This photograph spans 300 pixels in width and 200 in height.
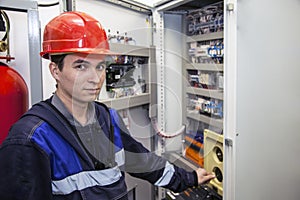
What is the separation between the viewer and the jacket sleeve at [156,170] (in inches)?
46.4

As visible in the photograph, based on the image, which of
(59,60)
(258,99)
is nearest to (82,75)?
(59,60)

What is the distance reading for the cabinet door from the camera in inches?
49.5

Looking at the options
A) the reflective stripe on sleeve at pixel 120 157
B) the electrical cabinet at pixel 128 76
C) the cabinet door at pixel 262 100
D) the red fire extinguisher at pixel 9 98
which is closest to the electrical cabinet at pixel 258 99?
the cabinet door at pixel 262 100

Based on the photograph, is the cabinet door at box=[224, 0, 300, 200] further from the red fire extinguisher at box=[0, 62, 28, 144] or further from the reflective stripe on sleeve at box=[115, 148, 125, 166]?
the red fire extinguisher at box=[0, 62, 28, 144]

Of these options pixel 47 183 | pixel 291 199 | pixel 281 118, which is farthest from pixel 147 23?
pixel 291 199

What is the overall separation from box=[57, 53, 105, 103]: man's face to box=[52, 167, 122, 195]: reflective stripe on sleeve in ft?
0.86

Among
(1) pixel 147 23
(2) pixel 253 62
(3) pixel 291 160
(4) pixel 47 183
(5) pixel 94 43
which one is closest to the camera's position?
(4) pixel 47 183

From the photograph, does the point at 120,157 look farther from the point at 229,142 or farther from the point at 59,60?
Result: the point at 229,142

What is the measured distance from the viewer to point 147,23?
178 cm

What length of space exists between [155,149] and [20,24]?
3.06ft

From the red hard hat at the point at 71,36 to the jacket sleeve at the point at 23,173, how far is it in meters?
0.34

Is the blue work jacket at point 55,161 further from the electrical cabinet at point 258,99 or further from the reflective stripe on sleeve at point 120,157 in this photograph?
the electrical cabinet at point 258,99

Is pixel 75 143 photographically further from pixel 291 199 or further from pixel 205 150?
pixel 291 199

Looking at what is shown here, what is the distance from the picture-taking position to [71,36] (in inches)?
35.1
